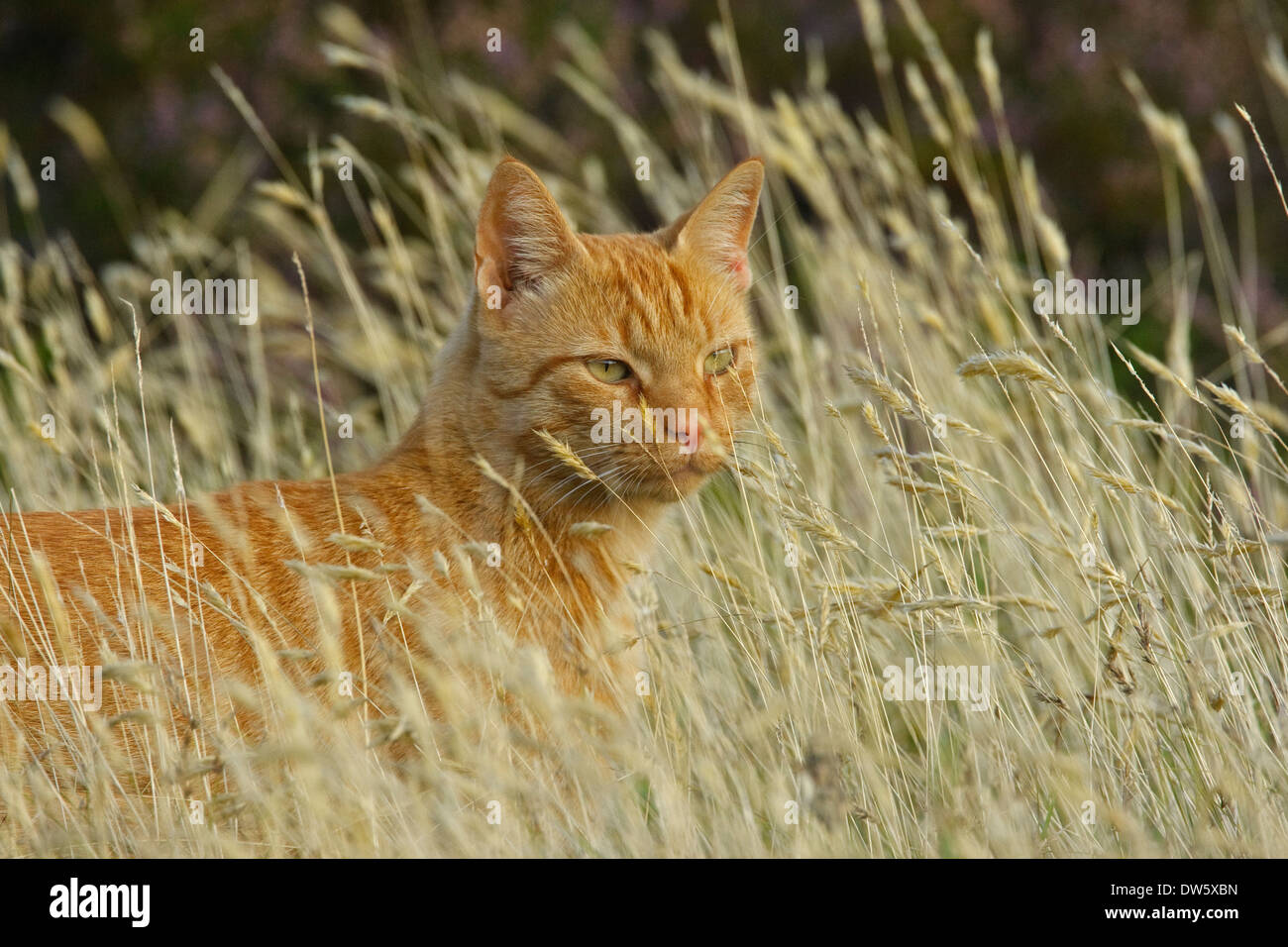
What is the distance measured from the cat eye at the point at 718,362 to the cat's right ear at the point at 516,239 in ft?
1.48

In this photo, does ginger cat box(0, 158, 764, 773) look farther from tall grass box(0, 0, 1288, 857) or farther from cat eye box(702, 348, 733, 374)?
tall grass box(0, 0, 1288, 857)

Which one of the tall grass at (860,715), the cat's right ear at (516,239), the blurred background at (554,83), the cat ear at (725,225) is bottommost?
the tall grass at (860,715)

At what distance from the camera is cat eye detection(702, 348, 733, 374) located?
3.25 m

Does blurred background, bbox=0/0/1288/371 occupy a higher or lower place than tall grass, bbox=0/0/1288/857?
higher

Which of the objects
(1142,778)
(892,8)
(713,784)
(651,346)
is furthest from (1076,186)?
(713,784)

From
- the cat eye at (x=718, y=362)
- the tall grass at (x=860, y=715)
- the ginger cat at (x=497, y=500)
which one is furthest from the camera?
the cat eye at (x=718, y=362)

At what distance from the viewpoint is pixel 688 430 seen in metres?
2.91

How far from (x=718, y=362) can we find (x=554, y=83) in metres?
5.07

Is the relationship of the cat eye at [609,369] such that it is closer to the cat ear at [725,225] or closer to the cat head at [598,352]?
the cat head at [598,352]

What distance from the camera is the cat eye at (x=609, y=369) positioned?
3094 millimetres

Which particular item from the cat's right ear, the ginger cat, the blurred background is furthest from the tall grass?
the blurred background

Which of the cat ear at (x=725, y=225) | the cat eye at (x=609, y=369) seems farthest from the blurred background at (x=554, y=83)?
the cat eye at (x=609, y=369)

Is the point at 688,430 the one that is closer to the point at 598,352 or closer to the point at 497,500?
the point at 598,352

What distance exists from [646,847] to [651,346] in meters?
1.34
